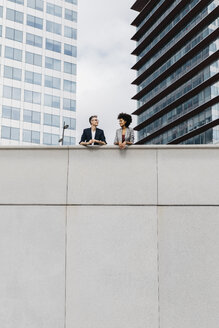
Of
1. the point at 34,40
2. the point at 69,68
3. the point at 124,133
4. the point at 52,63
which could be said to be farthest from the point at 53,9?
the point at 124,133

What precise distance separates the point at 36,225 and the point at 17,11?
207ft

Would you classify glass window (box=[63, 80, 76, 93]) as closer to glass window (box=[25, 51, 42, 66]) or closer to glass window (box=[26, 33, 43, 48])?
glass window (box=[25, 51, 42, 66])

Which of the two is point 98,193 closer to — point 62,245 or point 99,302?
point 62,245

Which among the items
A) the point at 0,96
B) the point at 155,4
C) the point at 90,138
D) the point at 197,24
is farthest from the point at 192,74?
the point at 90,138

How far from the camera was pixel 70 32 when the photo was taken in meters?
70.2

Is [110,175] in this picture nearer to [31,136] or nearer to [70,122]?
[31,136]

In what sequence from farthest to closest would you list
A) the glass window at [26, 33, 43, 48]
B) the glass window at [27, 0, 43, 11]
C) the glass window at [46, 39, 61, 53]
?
the glass window at [46, 39, 61, 53] → the glass window at [27, 0, 43, 11] → the glass window at [26, 33, 43, 48]

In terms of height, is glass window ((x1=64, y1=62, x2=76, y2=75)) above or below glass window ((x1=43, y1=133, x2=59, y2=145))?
above

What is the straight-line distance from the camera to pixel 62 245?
728cm

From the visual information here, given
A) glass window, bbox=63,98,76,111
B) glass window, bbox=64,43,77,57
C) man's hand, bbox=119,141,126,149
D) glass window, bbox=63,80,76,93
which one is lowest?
man's hand, bbox=119,141,126,149

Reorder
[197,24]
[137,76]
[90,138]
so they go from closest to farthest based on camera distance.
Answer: [90,138]
[197,24]
[137,76]

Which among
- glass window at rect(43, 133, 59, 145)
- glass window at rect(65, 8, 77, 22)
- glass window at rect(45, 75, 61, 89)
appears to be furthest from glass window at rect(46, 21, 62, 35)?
glass window at rect(43, 133, 59, 145)

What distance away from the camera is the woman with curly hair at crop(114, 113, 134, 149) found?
7.49 metres

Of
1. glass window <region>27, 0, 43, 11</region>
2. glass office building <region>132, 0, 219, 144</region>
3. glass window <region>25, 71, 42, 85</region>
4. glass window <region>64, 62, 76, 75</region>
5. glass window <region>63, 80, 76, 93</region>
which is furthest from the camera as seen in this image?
glass window <region>64, 62, 76, 75</region>
